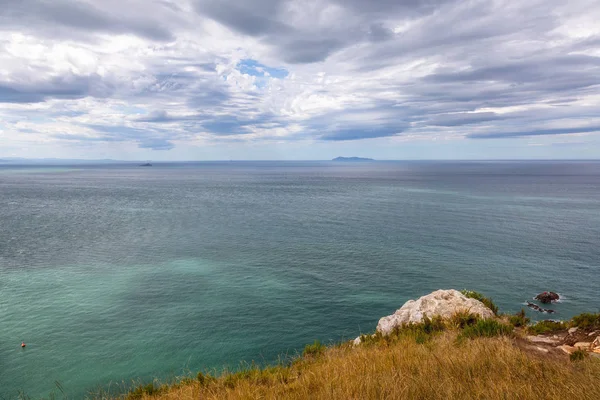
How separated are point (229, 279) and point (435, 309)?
1025 inches

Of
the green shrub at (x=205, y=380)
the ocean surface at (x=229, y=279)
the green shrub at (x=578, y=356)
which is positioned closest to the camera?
the green shrub at (x=578, y=356)

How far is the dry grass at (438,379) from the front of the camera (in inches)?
303

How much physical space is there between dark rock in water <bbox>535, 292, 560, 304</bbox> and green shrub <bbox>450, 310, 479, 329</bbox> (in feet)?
72.5

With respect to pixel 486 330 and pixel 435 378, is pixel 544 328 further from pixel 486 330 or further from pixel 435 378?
pixel 435 378

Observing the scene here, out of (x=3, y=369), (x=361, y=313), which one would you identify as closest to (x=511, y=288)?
(x=361, y=313)

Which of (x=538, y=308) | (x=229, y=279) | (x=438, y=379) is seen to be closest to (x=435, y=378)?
(x=438, y=379)

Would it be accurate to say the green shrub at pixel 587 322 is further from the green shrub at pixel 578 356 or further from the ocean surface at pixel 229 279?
the ocean surface at pixel 229 279

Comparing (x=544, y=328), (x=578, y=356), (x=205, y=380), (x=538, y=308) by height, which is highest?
(x=578, y=356)

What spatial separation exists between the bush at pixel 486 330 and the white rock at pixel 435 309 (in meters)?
3.10

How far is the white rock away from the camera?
20.1 metres

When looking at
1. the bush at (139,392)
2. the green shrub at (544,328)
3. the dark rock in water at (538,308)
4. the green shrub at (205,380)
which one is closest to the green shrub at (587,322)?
the green shrub at (544,328)

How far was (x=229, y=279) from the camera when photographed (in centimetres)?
4128

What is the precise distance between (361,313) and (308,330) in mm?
5586

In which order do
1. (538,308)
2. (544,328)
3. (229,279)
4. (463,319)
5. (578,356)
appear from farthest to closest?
(229,279)
(538,308)
(463,319)
(544,328)
(578,356)
